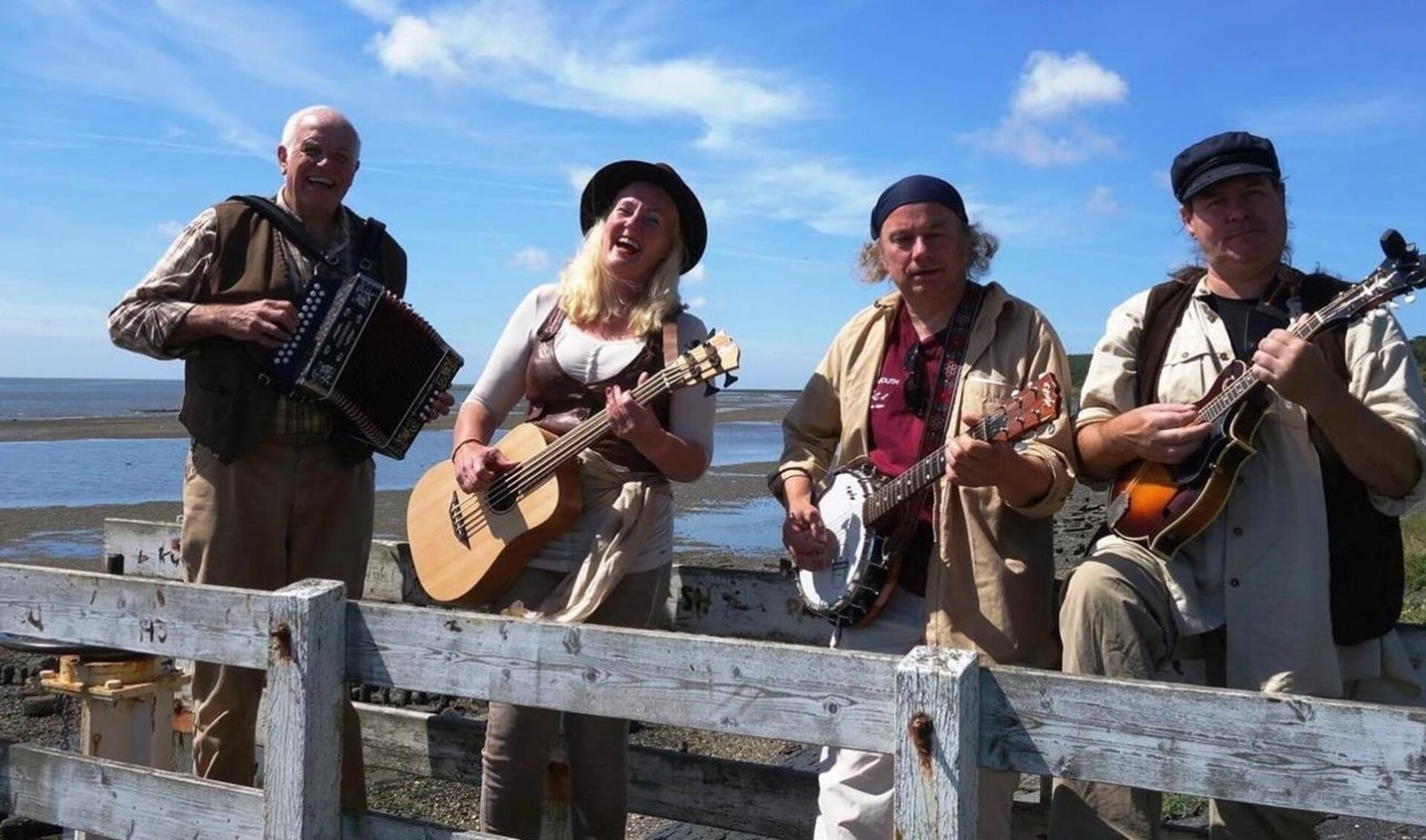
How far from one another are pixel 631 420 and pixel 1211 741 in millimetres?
2077

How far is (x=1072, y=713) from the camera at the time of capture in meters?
2.71

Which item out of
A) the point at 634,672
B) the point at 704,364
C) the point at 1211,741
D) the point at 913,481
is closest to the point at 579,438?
the point at 704,364

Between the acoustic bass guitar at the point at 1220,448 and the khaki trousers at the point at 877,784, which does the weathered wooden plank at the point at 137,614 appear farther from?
the acoustic bass guitar at the point at 1220,448

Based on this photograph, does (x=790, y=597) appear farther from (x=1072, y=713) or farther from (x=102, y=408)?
(x=102, y=408)

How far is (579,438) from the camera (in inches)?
169

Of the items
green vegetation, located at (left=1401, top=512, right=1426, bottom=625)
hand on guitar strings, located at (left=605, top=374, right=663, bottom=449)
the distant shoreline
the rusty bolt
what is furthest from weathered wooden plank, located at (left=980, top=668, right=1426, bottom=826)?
the distant shoreline

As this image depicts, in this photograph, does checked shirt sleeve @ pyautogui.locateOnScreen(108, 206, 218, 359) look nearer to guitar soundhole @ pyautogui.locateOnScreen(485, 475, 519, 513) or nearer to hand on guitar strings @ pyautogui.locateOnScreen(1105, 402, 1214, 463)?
guitar soundhole @ pyautogui.locateOnScreen(485, 475, 519, 513)

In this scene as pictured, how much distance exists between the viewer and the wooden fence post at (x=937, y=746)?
2725mm

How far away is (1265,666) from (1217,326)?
104 centimetres

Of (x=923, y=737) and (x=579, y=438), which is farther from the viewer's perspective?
(x=579, y=438)

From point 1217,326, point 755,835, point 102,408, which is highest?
point 102,408

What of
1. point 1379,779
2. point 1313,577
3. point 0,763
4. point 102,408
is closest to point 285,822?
point 0,763

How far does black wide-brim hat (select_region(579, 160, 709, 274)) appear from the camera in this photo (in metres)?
4.49

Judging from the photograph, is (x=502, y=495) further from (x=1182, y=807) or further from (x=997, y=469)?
(x=1182, y=807)
